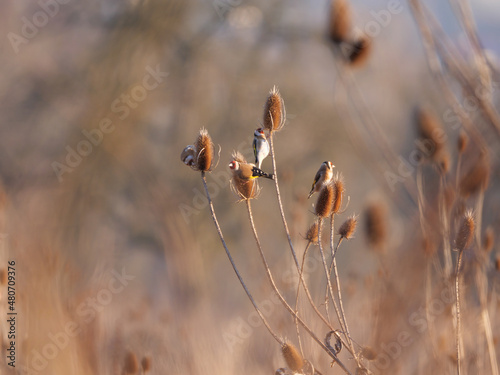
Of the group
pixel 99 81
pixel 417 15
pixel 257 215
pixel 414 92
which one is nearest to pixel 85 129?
pixel 99 81

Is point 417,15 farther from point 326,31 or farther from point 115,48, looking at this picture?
point 115,48

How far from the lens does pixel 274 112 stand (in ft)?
2.90

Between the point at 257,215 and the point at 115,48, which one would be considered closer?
the point at 115,48

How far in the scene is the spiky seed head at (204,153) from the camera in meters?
0.85

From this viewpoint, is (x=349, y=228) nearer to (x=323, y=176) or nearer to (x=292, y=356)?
(x=323, y=176)

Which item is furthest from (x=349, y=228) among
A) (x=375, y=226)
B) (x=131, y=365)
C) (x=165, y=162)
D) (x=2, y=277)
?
(x=165, y=162)

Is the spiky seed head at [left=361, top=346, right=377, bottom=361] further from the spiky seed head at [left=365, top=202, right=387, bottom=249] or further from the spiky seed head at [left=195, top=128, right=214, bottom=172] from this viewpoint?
the spiky seed head at [left=195, top=128, right=214, bottom=172]

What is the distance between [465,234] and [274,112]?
16.0 inches

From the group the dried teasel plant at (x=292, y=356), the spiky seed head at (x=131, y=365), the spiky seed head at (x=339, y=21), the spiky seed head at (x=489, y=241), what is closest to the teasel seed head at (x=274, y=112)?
the spiky seed head at (x=339, y=21)

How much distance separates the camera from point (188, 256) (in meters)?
1.52

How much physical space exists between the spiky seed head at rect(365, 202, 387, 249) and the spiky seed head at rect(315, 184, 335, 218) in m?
0.09

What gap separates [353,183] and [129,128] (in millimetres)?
3385

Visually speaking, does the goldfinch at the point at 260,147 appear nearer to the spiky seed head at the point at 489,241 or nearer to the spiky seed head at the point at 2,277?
the spiky seed head at the point at 489,241

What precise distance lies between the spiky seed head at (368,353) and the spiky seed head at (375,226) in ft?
0.59
